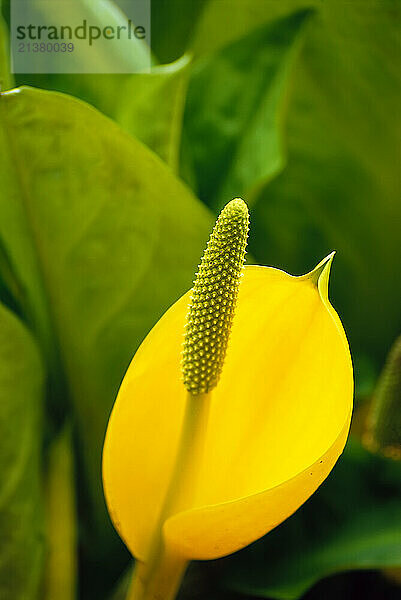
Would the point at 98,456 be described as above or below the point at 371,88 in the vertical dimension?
below

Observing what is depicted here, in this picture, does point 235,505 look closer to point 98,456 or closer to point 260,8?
point 98,456

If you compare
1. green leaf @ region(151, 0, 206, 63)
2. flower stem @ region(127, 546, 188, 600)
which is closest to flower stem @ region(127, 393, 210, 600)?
flower stem @ region(127, 546, 188, 600)

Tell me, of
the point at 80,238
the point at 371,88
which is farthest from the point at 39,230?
the point at 371,88

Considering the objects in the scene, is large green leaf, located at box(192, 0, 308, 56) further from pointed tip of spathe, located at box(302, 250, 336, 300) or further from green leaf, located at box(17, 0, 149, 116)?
pointed tip of spathe, located at box(302, 250, 336, 300)

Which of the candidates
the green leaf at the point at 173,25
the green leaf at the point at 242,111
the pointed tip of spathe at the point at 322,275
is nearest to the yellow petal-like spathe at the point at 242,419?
the pointed tip of spathe at the point at 322,275

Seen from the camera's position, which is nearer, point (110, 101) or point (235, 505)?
point (235, 505)

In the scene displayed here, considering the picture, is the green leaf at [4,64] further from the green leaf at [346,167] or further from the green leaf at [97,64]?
the green leaf at [346,167]

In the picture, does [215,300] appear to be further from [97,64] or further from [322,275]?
[97,64]
